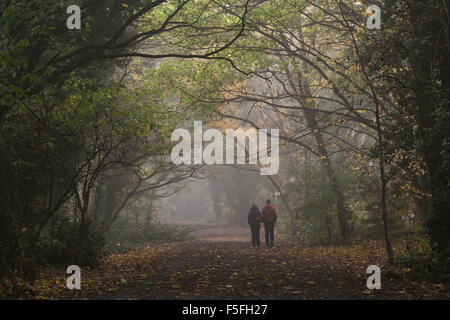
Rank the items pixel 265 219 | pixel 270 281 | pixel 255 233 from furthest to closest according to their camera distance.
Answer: pixel 255 233 < pixel 265 219 < pixel 270 281

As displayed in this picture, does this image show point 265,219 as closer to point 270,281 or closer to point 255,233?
point 255,233

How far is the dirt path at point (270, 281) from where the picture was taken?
6.76 meters

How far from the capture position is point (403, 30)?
9789mm

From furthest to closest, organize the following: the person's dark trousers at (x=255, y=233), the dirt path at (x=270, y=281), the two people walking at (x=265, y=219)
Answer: the person's dark trousers at (x=255, y=233) → the two people walking at (x=265, y=219) → the dirt path at (x=270, y=281)

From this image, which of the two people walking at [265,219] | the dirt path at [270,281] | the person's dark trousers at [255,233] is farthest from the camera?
the person's dark trousers at [255,233]

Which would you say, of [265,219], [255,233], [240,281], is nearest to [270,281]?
[240,281]

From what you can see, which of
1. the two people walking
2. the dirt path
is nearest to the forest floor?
the dirt path

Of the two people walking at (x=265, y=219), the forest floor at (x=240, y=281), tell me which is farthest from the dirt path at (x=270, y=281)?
the two people walking at (x=265, y=219)

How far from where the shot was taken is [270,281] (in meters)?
8.07

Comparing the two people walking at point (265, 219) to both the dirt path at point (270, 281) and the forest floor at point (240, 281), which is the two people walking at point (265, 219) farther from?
the forest floor at point (240, 281)

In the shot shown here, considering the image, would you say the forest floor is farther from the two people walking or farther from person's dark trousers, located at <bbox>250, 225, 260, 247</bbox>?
person's dark trousers, located at <bbox>250, 225, 260, 247</bbox>

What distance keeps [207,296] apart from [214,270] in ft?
9.82
